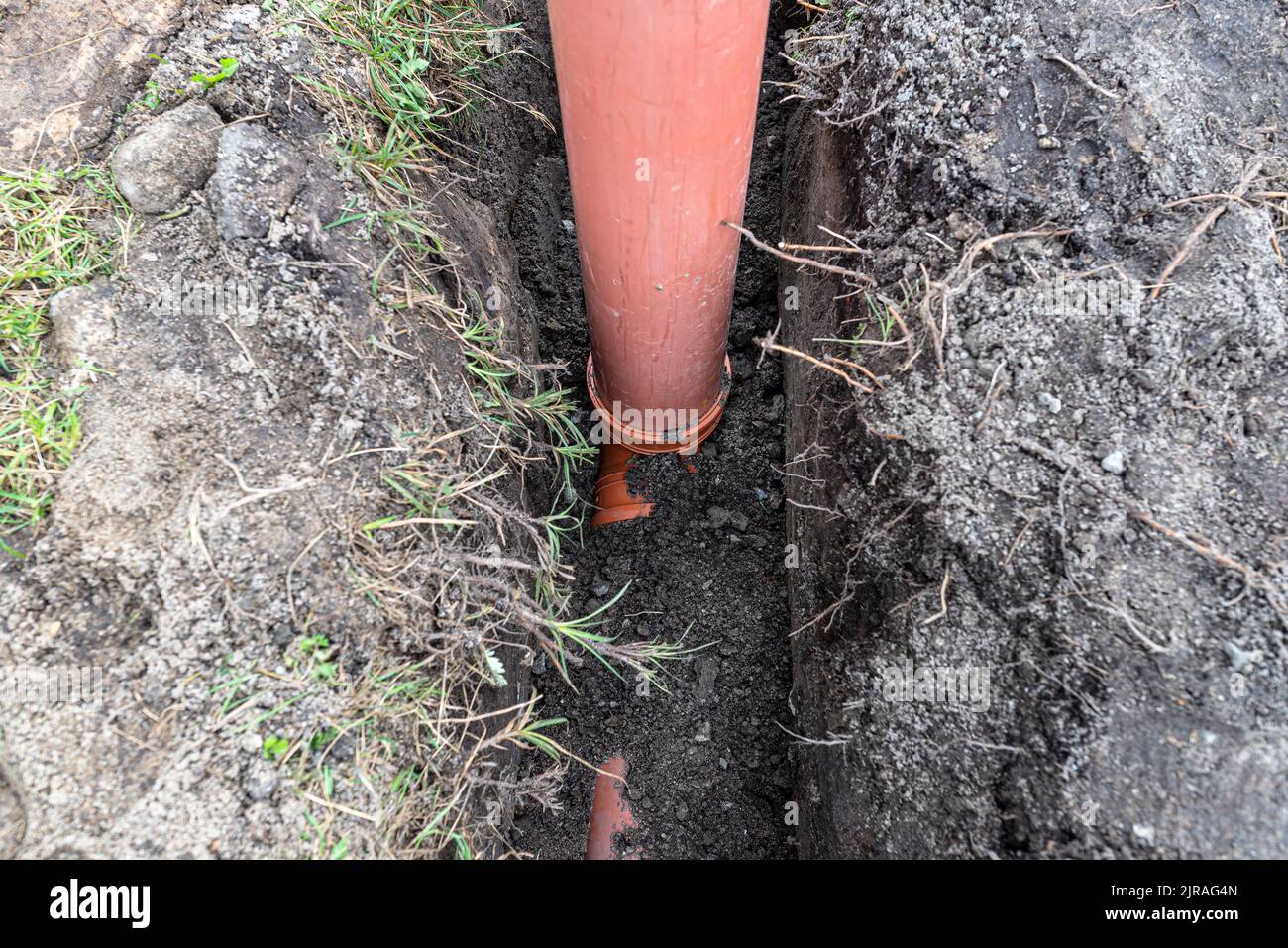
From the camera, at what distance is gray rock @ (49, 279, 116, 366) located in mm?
1438

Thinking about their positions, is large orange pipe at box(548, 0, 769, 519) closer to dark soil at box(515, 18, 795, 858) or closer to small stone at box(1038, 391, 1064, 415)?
dark soil at box(515, 18, 795, 858)

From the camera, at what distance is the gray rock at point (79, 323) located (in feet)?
4.72

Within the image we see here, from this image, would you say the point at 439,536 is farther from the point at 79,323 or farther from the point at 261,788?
the point at 79,323

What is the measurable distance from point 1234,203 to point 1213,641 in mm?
1002

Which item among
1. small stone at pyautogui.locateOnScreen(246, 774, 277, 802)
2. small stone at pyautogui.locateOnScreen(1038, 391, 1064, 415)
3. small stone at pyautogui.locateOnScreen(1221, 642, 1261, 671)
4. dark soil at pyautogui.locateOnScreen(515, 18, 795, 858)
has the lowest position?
dark soil at pyautogui.locateOnScreen(515, 18, 795, 858)

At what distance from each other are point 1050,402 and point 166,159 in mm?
2140

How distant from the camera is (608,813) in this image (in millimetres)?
2059

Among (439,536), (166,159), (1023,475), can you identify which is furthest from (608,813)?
(166,159)

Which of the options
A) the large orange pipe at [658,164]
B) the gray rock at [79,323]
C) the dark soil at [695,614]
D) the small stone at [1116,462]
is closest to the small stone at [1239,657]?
the small stone at [1116,462]

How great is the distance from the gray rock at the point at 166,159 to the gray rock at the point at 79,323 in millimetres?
263

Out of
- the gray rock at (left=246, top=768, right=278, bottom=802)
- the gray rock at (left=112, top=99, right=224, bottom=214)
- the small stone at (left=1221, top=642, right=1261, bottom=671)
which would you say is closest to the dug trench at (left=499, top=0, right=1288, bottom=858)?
the small stone at (left=1221, top=642, right=1261, bottom=671)

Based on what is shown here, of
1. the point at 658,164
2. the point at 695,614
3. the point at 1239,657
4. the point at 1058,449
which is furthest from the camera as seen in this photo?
Result: the point at 695,614

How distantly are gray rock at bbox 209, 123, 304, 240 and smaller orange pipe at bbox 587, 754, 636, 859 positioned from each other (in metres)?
1.76
